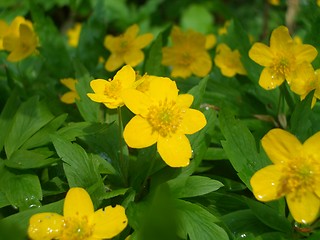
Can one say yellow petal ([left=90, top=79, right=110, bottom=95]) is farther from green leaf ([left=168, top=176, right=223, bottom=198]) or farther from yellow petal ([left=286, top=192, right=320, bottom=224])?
yellow petal ([left=286, top=192, right=320, bottom=224])

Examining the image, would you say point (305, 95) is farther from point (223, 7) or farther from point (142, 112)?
point (223, 7)

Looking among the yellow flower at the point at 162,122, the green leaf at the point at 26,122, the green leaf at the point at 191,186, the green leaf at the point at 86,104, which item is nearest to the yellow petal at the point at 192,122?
the yellow flower at the point at 162,122

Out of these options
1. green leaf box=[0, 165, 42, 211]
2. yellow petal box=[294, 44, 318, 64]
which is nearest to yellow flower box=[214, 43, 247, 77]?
yellow petal box=[294, 44, 318, 64]

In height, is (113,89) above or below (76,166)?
above

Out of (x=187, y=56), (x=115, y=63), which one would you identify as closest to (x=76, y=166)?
(x=115, y=63)

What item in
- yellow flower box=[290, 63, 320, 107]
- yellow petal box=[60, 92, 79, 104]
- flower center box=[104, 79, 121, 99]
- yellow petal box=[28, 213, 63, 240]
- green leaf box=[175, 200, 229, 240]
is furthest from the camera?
yellow petal box=[60, 92, 79, 104]

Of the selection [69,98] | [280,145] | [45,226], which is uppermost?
[280,145]

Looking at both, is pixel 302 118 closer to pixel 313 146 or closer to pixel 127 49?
pixel 313 146
